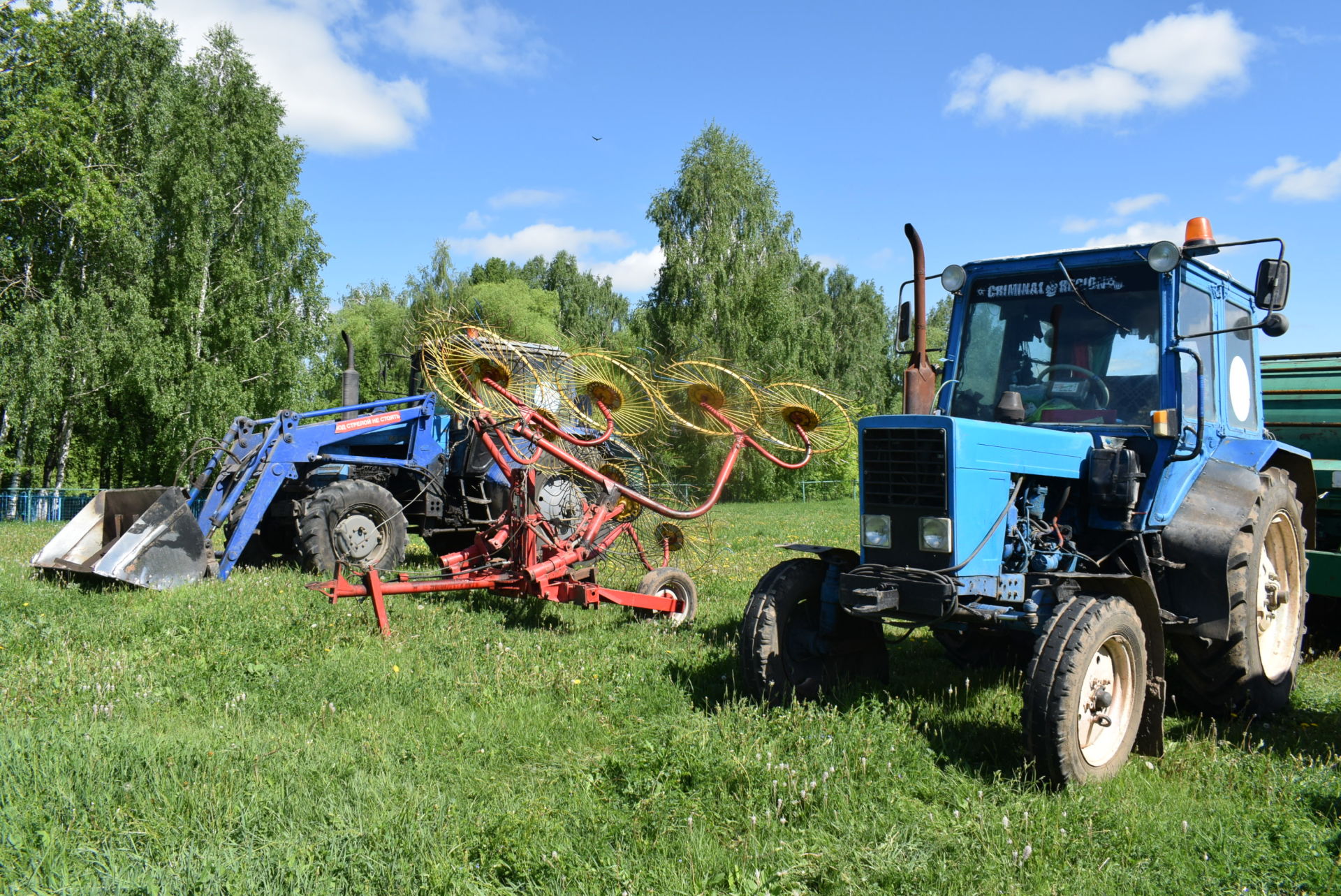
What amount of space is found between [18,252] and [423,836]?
22.8 metres

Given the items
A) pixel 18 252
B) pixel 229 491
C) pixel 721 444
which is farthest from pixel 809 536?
pixel 18 252

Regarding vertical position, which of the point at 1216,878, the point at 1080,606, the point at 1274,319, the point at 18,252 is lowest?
the point at 1216,878

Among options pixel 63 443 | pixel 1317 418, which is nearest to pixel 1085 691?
pixel 1317 418

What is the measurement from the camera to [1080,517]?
193 inches

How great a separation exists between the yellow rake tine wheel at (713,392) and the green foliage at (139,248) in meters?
18.2

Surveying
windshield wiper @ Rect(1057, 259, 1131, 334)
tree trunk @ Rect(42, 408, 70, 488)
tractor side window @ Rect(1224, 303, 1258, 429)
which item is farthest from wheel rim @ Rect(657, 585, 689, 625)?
tree trunk @ Rect(42, 408, 70, 488)

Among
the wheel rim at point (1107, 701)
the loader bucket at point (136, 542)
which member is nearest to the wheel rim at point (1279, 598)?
the wheel rim at point (1107, 701)

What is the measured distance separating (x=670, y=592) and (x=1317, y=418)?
521 cm

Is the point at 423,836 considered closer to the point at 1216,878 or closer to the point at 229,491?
the point at 1216,878

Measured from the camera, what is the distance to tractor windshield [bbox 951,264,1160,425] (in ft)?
16.2

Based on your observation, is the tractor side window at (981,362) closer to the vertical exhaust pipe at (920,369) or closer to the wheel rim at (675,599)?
the vertical exhaust pipe at (920,369)

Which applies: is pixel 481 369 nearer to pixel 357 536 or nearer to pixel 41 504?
pixel 357 536

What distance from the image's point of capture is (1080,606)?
4043mm

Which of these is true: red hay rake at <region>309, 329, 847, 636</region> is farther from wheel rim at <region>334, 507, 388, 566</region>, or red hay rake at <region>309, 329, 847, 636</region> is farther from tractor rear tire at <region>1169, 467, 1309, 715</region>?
tractor rear tire at <region>1169, 467, 1309, 715</region>
